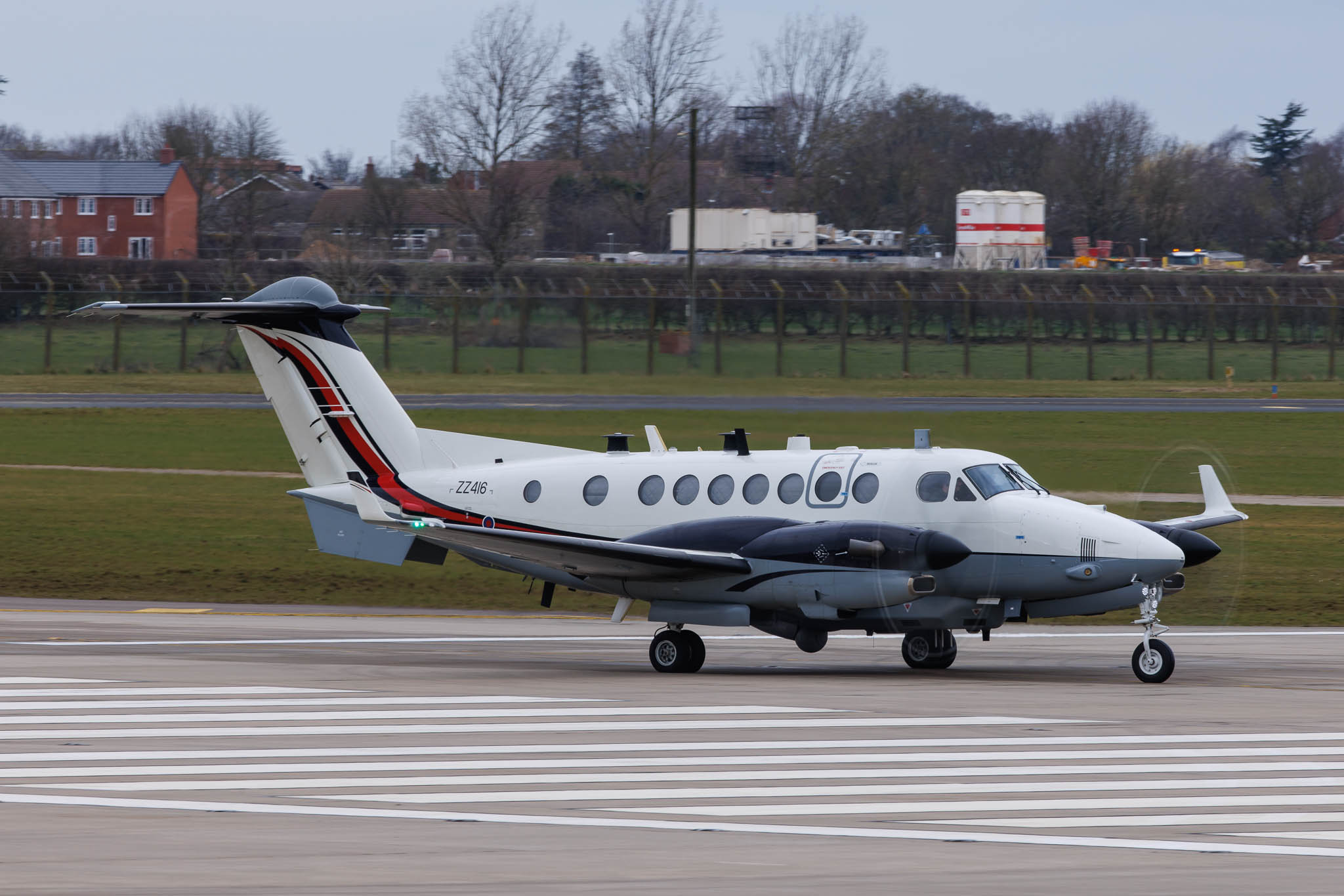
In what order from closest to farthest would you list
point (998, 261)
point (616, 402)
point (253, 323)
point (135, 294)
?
point (253, 323) < point (616, 402) < point (135, 294) < point (998, 261)

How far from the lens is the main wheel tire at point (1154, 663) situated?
16.5 metres

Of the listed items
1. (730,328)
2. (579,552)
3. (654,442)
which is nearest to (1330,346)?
(730,328)

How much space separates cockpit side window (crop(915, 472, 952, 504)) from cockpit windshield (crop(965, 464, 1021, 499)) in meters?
0.27

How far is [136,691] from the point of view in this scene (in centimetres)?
1579

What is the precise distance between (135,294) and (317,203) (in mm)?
48869

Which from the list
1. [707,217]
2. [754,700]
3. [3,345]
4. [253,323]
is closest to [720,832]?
[754,700]

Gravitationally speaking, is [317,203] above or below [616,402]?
above

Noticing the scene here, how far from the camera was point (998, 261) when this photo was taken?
9162 cm

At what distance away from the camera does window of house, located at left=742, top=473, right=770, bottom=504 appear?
722 inches

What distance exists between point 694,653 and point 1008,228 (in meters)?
79.4

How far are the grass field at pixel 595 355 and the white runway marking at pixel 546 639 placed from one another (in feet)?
41.0

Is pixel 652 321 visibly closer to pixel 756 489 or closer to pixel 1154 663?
pixel 756 489

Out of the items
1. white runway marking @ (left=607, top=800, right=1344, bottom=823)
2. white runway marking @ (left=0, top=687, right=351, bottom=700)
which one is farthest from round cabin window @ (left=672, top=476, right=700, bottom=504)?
white runway marking @ (left=607, top=800, right=1344, bottom=823)

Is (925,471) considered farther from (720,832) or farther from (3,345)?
(3,345)
